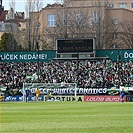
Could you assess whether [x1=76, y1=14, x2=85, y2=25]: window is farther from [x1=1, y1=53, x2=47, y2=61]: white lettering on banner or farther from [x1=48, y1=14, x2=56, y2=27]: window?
[x1=1, y1=53, x2=47, y2=61]: white lettering on banner

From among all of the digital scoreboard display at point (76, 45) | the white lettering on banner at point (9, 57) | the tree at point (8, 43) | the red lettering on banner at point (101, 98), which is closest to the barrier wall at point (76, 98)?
the red lettering on banner at point (101, 98)

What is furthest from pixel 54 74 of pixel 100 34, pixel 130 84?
pixel 100 34

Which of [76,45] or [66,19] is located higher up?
[66,19]

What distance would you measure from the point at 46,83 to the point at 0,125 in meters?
39.0

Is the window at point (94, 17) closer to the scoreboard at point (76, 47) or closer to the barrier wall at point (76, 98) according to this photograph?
the scoreboard at point (76, 47)

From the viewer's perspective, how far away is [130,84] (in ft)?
197

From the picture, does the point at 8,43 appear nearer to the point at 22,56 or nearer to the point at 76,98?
the point at 22,56

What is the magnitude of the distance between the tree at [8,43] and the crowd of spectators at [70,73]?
65.4ft

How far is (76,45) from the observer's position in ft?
207

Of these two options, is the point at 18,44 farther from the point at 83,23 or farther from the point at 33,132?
the point at 33,132

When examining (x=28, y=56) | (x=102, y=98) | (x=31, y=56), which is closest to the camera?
(x=102, y=98)

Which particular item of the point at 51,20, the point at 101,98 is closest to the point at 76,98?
the point at 101,98

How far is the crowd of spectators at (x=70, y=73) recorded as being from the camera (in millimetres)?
62291

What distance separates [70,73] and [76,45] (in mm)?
Answer: 4124
